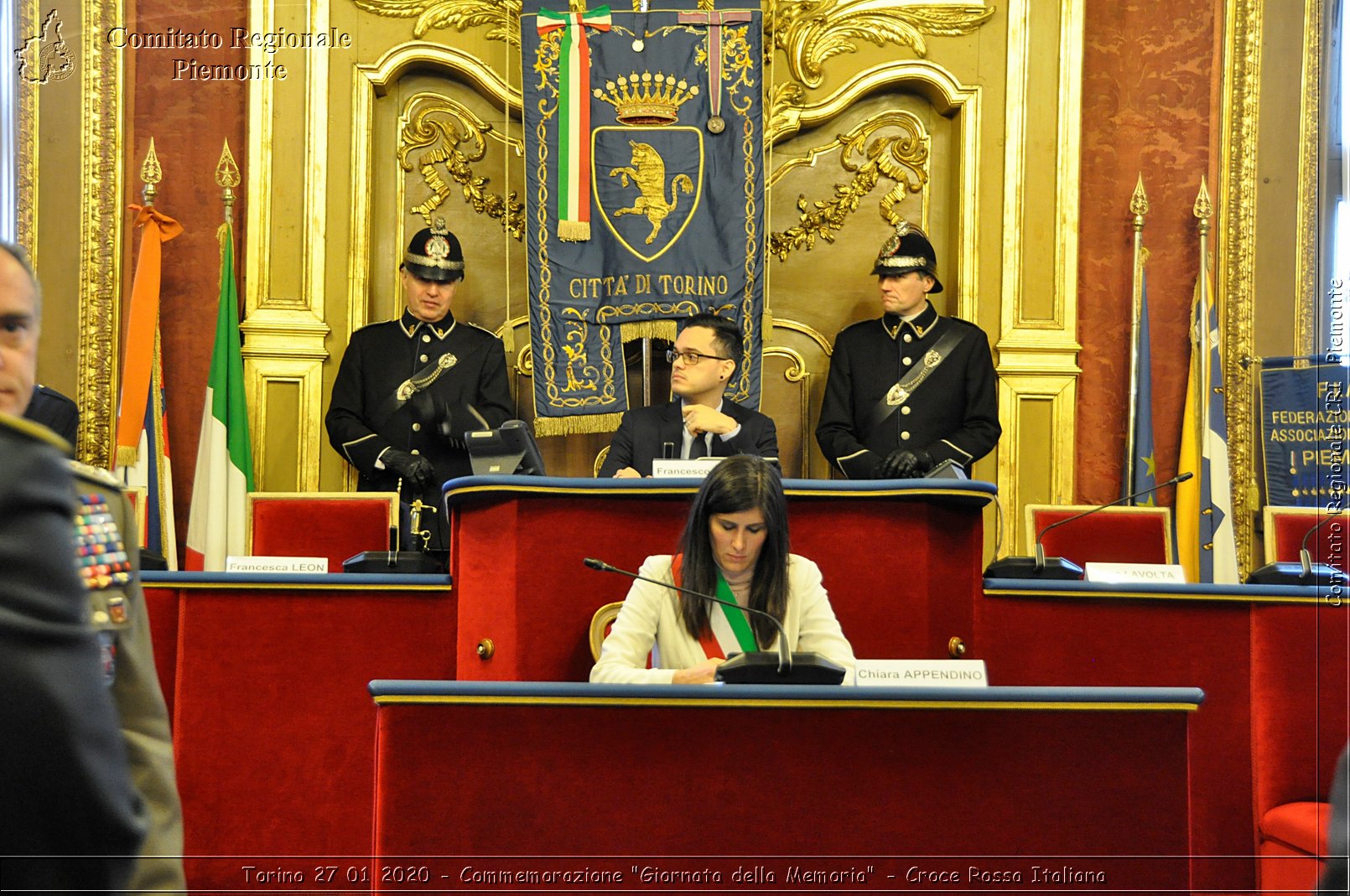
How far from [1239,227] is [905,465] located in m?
2.28

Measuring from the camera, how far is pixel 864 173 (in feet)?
20.5

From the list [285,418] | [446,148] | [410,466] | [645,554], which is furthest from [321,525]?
[446,148]

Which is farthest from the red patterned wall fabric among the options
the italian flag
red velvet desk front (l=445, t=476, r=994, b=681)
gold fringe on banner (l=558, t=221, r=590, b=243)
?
the italian flag

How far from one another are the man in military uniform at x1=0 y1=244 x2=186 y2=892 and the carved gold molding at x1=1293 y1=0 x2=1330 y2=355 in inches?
216

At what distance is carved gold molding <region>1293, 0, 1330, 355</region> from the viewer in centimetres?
606

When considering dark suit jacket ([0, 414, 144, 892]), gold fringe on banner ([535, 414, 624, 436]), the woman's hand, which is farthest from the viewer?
gold fringe on banner ([535, 414, 624, 436])

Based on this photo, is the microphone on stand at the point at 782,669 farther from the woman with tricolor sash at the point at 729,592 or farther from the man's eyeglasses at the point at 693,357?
the man's eyeglasses at the point at 693,357

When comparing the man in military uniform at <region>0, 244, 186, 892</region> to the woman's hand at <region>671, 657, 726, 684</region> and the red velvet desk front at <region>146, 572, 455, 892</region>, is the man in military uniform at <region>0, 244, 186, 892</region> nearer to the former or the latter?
the woman's hand at <region>671, 657, 726, 684</region>

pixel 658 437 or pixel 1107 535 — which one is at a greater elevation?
pixel 658 437

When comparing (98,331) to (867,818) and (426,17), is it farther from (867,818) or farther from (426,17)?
(867,818)

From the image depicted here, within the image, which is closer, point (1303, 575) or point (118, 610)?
point (118, 610)

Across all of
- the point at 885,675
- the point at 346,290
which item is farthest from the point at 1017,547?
the point at 885,675

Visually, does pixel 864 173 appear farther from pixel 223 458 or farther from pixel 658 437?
pixel 223 458

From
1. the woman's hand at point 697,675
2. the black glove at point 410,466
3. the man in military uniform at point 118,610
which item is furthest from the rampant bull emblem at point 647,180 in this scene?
the man in military uniform at point 118,610
